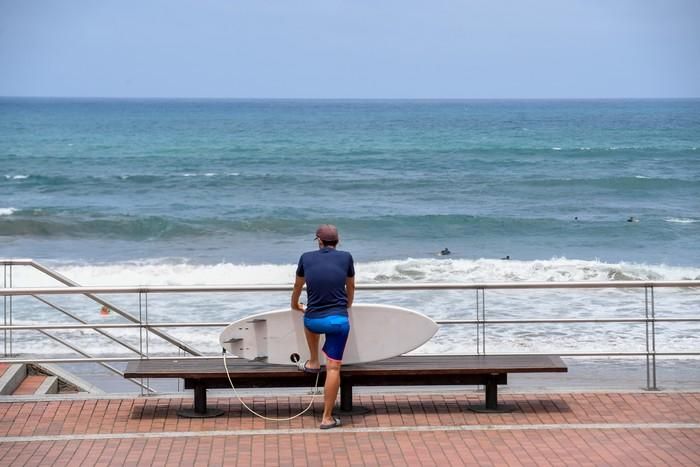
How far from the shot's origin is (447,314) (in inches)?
692

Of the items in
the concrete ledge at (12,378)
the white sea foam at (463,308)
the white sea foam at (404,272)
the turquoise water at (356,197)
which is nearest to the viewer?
the concrete ledge at (12,378)

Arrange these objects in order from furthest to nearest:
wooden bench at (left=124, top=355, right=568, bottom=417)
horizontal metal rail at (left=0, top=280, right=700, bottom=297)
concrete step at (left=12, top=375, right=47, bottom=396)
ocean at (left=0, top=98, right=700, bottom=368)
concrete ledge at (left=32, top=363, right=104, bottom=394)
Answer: ocean at (left=0, top=98, right=700, bottom=368)
concrete ledge at (left=32, top=363, right=104, bottom=394)
concrete step at (left=12, top=375, right=47, bottom=396)
horizontal metal rail at (left=0, top=280, right=700, bottom=297)
wooden bench at (left=124, top=355, right=568, bottom=417)

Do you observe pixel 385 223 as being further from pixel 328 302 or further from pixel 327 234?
pixel 328 302

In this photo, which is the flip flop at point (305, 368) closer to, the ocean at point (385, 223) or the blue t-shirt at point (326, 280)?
the blue t-shirt at point (326, 280)

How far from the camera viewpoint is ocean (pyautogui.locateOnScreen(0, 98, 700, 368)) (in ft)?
58.9

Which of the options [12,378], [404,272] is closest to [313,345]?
[12,378]

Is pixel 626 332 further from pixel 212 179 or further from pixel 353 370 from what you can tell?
pixel 212 179

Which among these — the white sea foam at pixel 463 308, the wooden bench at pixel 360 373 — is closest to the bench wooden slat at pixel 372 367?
the wooden bench at pixel 360 373

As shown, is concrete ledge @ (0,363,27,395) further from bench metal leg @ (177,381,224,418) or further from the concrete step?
bench metal leg @ (177,381,224,418)

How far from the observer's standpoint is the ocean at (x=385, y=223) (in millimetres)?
17938

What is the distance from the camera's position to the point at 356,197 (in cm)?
4219

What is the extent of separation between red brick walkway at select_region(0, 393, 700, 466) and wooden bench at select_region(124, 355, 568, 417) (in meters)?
Result: 0.21

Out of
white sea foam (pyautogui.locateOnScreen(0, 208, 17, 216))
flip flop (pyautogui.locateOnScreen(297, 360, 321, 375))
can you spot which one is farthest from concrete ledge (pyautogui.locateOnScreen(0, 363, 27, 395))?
white sea foam (pyautogui.locateOnScreen(0, 208, 17, 216))

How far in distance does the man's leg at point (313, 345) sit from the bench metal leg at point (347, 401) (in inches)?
11.6
